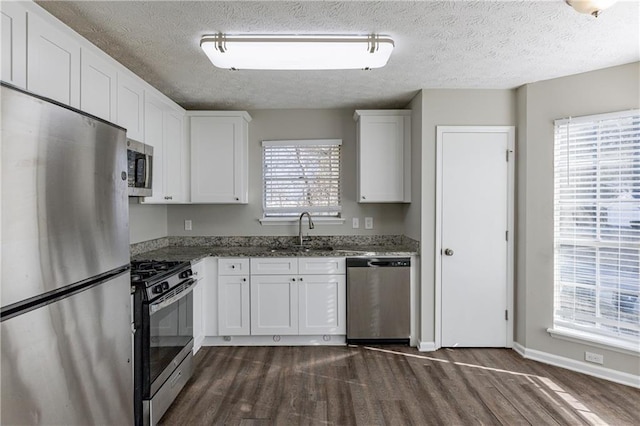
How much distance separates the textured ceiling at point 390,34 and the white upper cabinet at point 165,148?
24 centimetres

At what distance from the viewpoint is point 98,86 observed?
199cm

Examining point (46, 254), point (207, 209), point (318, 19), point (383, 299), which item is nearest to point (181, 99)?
point (207, 209)

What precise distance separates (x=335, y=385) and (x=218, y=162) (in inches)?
94.3

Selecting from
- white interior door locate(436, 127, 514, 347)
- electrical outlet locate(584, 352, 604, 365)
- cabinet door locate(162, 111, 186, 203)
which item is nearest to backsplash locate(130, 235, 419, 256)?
cabinet door locate(162, 111, 186, 203)

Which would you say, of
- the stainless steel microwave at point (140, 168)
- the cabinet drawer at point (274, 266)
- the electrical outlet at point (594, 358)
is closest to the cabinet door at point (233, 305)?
the cabinet drawer at point (274, 266)

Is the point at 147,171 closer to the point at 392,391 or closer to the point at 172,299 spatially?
the point at 172,299

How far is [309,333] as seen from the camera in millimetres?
3158

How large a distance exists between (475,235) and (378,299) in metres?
1.09

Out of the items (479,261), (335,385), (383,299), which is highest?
(479,261)

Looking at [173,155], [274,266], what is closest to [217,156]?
[173,155]

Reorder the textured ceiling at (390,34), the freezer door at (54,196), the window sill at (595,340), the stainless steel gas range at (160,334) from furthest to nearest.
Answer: the window sill at (595,340) < the stainless steel gas range at (160,334) < the textured ceiling at (390,34) < the freezer door at (54,196)

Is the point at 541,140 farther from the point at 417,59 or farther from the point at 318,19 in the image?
the point at 318,19

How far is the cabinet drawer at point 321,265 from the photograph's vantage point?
3154mm

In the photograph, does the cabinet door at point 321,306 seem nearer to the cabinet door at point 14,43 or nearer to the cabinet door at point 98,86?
the cabinet door at point 98,86
